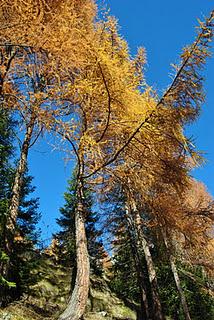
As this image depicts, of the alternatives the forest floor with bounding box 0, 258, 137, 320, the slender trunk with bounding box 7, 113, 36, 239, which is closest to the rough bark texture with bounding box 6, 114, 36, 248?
the slender trunk with bounding box 7, 113, 36, 239

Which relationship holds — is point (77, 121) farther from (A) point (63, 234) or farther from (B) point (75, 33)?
(A) point (63, 234)

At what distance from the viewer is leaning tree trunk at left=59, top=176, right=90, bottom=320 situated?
17.3 feet

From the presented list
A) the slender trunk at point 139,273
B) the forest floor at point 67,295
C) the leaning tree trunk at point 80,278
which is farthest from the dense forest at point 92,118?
the forest floor at point 67,295

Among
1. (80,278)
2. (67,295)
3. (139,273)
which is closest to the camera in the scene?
(80,278)

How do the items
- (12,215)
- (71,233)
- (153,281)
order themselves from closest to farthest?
1. (12,215)
2. (153,281)
3. (71,233)

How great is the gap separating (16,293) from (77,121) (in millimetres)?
5253

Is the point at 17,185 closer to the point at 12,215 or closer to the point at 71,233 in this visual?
the point at 12,215

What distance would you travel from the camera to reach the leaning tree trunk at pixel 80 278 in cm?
527

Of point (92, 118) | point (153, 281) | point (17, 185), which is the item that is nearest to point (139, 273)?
point (153, 281)

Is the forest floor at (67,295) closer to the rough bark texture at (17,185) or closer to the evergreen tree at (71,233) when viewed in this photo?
the evergreen tree at (71,233)

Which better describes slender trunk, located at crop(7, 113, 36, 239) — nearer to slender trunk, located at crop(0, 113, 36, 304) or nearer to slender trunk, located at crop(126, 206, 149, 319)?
slender trunk, located at crop(0, 113, 36, 304)

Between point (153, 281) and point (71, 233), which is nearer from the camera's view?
point (153, 281)

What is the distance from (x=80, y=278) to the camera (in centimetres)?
581

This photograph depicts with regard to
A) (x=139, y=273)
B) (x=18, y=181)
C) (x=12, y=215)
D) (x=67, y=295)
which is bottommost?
(x=139, y=273)
